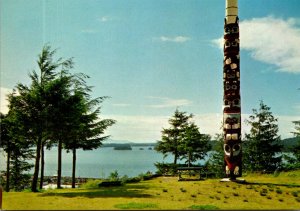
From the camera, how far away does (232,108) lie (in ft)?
77.1

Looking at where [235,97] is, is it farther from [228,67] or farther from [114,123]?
[114,123]

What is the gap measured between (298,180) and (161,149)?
19.7 m

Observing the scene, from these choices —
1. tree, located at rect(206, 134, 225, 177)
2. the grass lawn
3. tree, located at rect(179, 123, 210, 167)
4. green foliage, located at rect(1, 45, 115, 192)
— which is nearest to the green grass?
the grass lawn

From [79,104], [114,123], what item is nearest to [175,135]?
[114,123]

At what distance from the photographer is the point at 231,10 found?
80.6ft

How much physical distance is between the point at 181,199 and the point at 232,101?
8.97 meters

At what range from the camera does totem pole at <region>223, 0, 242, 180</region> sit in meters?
23.4

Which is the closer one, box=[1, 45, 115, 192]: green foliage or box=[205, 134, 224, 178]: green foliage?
box=[1, 45, 115, 192]: green foliage

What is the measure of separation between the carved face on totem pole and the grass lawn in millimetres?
1983

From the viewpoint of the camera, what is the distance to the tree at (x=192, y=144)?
39.5m

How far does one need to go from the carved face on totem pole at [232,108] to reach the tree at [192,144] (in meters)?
15.8

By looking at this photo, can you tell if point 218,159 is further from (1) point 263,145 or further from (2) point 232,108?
(2) point 232,108

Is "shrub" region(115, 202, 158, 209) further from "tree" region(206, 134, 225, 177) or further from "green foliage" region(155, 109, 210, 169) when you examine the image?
"tree" region(206, 134, 225, 177)

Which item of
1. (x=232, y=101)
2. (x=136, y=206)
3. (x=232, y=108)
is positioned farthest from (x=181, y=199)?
(x=232, y=101)
